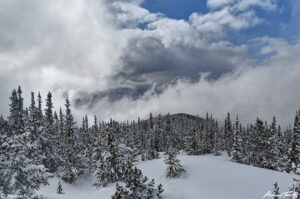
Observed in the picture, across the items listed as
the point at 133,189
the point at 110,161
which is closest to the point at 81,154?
the point at 110,161

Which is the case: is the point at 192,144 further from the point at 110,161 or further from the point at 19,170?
the point at 19,170

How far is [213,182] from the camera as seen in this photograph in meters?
21.9

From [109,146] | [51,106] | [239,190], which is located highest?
[51,106]

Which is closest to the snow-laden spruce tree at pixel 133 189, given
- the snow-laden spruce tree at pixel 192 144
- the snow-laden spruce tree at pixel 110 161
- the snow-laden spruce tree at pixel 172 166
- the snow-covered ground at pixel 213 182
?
the snow-covered ground at pixel 213 182

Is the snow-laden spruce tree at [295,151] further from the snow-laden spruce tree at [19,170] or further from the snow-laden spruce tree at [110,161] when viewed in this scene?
the snow-laden spruce tree at [19,170]

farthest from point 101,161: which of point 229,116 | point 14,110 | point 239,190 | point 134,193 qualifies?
point 229,116

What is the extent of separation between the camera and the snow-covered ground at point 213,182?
19822mm

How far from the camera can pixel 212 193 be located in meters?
20.0

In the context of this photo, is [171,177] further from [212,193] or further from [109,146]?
[109,146]

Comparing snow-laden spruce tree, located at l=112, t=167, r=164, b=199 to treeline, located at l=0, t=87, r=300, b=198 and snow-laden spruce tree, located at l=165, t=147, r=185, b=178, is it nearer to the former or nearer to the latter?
treeline, located at l=0, t=87, r=300, b=198

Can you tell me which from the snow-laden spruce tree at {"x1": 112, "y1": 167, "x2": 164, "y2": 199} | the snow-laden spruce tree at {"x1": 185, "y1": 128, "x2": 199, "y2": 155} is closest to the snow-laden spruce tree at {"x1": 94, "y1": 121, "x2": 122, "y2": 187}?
the snow-laden spruce tree at {"x1": 112, "y1": 167, "x2": 164, "y2": 199}

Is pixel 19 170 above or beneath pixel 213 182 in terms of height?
above

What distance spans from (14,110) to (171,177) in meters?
59.8

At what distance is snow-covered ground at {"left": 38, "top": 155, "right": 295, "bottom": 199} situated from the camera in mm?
19822
